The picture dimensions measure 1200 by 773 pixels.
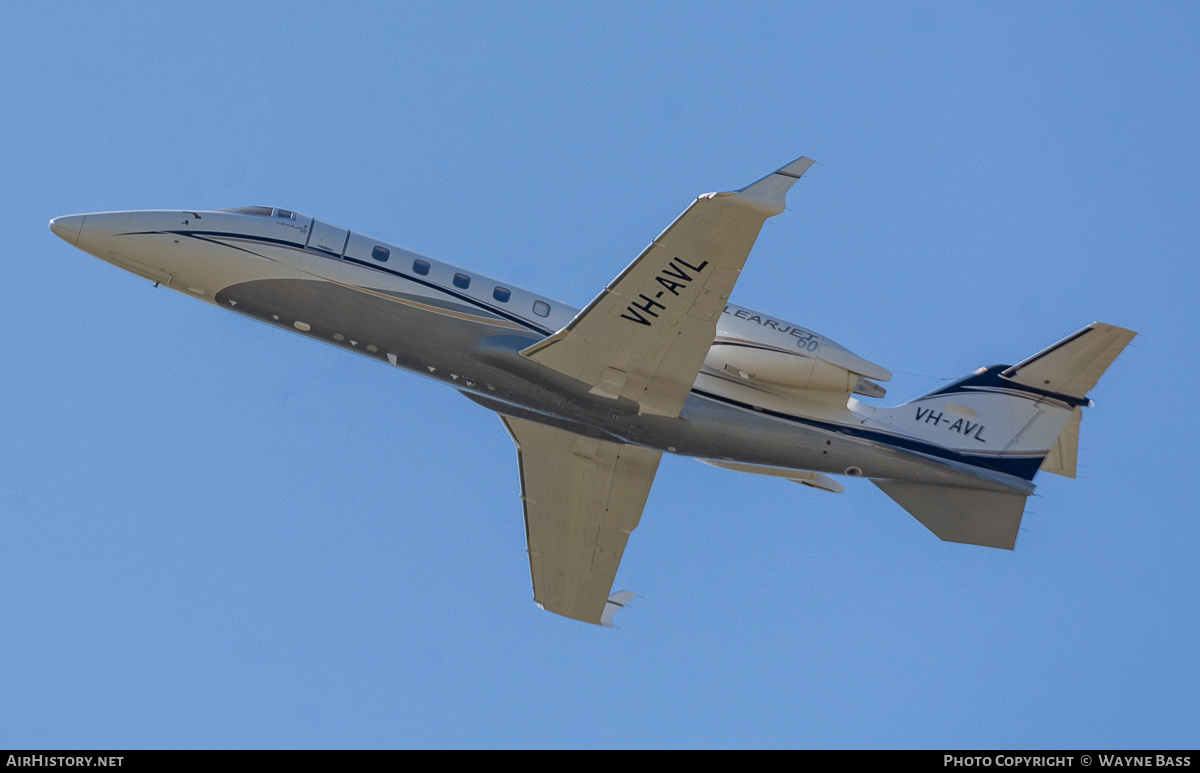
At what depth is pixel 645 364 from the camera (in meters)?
20.8

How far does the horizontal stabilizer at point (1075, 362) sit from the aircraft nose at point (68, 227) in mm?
18120

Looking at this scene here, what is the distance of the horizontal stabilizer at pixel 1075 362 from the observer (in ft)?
73.9

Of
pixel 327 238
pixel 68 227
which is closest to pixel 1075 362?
pixel 327 238

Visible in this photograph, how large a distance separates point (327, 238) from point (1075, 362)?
47.9ft

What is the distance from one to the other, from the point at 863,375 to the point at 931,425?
3.05 metres

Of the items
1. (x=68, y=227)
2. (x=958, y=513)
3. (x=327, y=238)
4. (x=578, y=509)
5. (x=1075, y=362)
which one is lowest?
(x=578, y=509)

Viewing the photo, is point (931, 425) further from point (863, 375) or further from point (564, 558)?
point (564, 558)

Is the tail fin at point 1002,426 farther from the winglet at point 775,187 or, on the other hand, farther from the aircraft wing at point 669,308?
the winglet at point 775,187

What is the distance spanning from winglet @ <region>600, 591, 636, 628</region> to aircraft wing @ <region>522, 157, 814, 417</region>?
243 inches

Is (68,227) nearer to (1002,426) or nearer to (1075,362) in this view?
(1002,426)

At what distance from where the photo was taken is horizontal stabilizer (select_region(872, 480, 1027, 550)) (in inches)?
905

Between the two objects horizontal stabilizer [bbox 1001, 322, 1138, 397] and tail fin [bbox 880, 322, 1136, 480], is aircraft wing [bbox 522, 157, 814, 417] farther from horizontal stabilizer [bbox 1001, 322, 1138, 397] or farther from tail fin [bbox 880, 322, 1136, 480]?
horizontal stabilizer [bbox 1001, 322, 1138, 397]

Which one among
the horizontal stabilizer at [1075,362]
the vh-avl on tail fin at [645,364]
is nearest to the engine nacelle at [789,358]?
the vh-avl on tail fin at [645,364]
